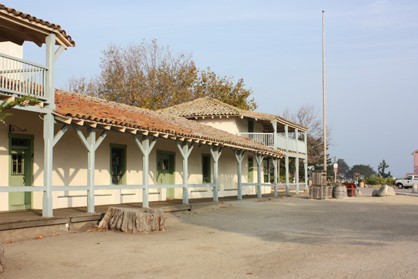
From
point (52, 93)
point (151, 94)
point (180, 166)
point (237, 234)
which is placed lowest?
point (237, 234)

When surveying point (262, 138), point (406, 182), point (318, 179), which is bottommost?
point (406, 182)

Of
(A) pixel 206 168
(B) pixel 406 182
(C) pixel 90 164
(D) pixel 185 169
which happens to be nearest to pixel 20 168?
(C) pixel 90 164

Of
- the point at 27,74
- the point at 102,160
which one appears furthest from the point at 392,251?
the point at 102,160

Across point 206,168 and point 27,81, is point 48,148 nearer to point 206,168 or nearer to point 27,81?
point 27,81

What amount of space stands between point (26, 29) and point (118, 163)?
23.9 feet

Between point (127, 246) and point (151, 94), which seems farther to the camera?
point (151, 94)

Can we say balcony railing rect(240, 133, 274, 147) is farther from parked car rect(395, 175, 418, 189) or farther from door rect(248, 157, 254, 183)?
parked car rect(395, 175, 418, 189)

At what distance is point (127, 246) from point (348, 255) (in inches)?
167

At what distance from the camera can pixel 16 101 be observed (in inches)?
282

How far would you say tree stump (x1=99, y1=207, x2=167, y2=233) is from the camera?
12.8 metres

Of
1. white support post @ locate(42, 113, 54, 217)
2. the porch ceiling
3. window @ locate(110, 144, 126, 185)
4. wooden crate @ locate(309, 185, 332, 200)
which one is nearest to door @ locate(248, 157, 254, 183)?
wooden crate @ locate(309, 185, 332, 200)

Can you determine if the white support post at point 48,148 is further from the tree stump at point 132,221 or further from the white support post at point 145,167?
the white support post at point 145,167

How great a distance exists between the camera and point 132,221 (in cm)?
1284

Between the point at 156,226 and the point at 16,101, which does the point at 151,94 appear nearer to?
the point at 156,226
